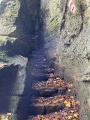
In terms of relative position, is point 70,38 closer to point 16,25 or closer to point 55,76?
point 55,76

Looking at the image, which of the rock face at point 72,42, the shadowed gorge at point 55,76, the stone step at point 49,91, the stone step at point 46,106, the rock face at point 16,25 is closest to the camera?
the rock face at point 72,42

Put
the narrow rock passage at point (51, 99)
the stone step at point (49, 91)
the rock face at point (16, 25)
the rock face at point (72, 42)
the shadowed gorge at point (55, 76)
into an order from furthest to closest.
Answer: the rock face at point (16, 25)
the stone step at point (49, 91)
the narrow rock passage at point (51, 99)
the shadowed gorge at point (55, 76)
the rock face at point (72, 42)

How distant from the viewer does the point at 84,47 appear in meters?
3.56

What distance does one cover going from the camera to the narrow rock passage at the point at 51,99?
391 centimetres

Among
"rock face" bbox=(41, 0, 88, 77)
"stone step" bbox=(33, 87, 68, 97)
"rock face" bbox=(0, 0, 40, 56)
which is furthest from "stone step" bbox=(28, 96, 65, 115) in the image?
"rock face" bbox=(0, 0, 40, 56)

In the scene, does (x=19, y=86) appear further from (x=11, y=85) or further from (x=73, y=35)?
(x=73, y=35)

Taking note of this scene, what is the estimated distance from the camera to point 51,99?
450cm

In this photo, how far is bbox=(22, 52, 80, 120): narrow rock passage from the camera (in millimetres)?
3910

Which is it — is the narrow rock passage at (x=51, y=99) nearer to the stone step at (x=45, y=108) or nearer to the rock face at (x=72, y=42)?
the stone step at (x=45, y=108)

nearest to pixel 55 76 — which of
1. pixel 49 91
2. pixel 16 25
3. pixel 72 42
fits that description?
pixel 49 91

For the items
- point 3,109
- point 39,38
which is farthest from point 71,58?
point 39,38

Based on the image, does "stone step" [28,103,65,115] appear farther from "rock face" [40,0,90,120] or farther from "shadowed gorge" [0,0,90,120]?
"rock face" [40,0,90,120]

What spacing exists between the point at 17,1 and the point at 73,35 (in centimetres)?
545

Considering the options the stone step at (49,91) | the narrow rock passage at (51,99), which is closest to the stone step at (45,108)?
the narrow rock passage at (51,99)
